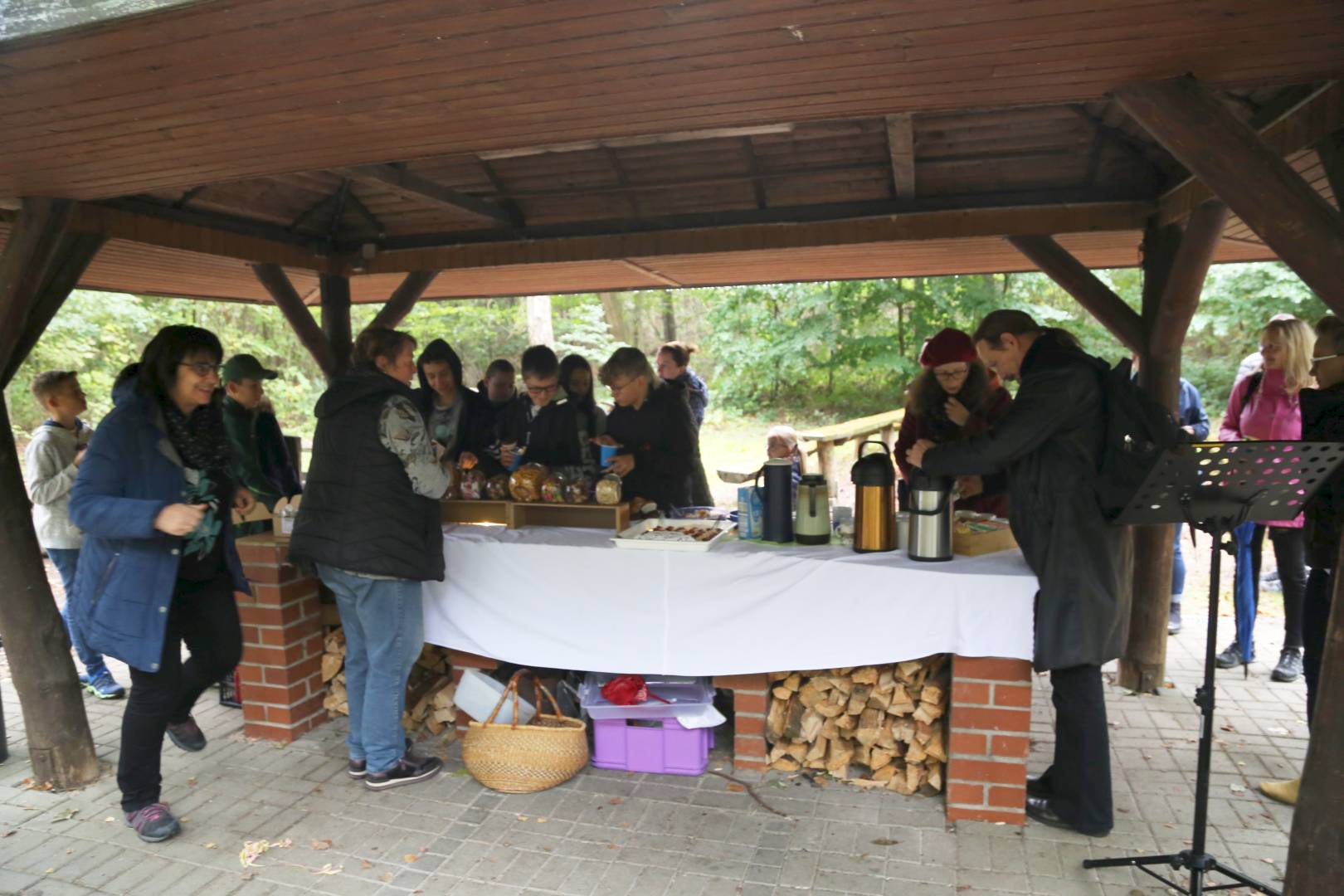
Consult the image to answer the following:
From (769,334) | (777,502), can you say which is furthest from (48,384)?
(769,334)

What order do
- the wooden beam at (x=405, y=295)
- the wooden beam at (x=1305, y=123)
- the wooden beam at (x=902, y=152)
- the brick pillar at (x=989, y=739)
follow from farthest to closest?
the wooden beam at (x=405, y=295), the wooden beam at (x=902, y=152), the brick pillar at (x=989, y=739), the wooden beam at (x=1305, y=123)

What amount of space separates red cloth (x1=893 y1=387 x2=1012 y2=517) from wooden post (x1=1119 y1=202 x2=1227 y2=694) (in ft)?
2.95

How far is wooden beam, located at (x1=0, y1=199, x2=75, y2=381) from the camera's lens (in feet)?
11.5

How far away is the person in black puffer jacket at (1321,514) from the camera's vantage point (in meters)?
3.28

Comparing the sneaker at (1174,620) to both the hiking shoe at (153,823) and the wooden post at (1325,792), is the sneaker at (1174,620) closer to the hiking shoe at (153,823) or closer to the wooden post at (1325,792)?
the wooden post at (1325,792)

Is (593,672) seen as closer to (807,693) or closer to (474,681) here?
(474,681)

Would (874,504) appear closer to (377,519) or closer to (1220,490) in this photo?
(1220,490)

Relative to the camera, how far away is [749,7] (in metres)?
1.97

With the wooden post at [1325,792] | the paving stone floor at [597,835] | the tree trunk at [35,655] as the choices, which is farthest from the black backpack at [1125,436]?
the tree trunk at [35,655]

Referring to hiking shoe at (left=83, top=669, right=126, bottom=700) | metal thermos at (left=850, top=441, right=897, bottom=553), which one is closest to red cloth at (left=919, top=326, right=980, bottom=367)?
metal thermos at (left=850, top=441, right=897, bottom=553)

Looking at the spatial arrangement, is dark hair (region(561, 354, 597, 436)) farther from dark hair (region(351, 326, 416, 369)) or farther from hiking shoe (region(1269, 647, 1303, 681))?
hiking shoe (region(1269, 647, 1303, 681))

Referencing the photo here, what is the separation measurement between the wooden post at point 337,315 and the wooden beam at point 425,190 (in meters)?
1.10

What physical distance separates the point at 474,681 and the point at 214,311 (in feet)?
55.8

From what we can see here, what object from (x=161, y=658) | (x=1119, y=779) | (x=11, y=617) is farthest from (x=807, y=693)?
(x=11, y=617)
